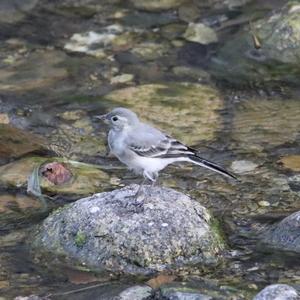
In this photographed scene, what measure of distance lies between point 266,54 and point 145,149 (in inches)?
187

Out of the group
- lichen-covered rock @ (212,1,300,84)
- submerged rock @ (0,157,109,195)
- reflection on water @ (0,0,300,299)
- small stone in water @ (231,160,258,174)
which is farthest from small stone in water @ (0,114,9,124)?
lichen-covered rock @ (212,1,300,84)

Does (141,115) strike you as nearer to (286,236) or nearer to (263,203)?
(263,203)

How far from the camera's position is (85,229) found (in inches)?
328

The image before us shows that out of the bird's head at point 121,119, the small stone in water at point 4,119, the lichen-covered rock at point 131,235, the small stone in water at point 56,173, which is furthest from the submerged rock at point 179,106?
the lichen-covered rock at point 131,235

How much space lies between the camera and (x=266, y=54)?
1291 centimetres

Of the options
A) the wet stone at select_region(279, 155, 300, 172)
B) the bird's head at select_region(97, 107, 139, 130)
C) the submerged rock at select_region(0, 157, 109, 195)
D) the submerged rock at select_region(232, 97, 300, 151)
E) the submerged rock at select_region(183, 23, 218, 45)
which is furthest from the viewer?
the submerged rock at select_region(183, 23, 218, 45)

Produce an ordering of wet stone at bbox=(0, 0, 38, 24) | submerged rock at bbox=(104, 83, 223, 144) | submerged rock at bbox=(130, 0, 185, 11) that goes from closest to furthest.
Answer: submerged rock at bbox=(104, 83, 223, 144) → wet stone at bbox=(0, 0, 38, 24) → submerged rock at bbox=(130, 0, 185, 11)

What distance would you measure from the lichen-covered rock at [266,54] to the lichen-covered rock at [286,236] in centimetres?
408

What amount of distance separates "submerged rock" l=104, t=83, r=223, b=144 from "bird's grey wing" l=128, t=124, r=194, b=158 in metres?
2.23

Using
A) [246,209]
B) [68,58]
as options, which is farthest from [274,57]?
[246,209]

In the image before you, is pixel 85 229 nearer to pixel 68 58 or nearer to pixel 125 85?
pixel 125 85

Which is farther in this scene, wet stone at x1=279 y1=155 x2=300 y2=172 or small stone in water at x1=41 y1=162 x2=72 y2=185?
wet stone at x1=279 y1=155 x2=300 y2=172

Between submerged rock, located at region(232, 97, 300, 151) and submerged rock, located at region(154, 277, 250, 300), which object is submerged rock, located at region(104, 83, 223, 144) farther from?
submerged rock, located at region(154, 277, 250, 300)

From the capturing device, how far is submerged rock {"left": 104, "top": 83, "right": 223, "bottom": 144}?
37.0ft
